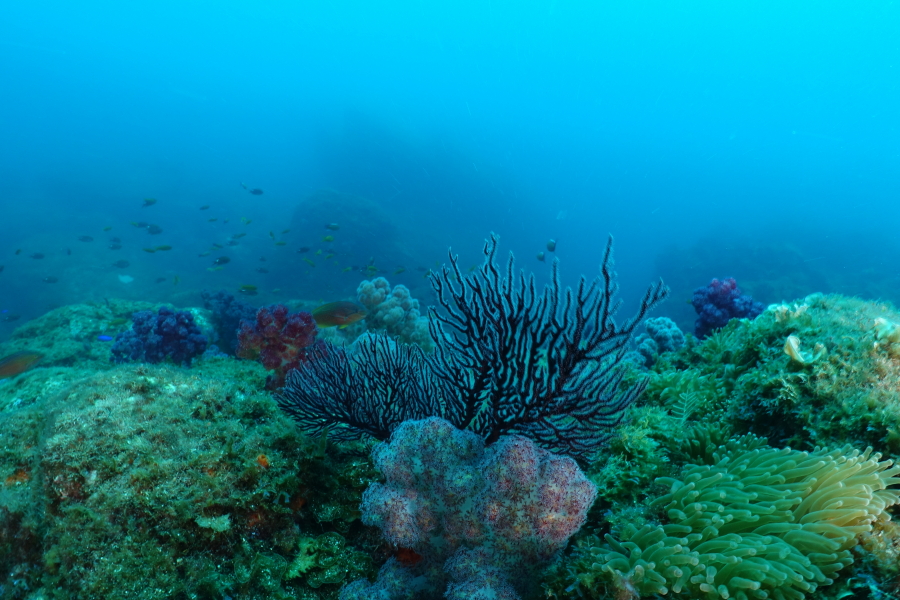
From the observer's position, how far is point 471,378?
330 cm

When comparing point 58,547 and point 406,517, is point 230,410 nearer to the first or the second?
point 58,547

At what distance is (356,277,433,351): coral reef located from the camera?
10484 millimetres

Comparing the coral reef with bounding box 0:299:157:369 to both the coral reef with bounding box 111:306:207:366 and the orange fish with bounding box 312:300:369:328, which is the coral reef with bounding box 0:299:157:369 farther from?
the orange fish with bounding box 312:300:369:328

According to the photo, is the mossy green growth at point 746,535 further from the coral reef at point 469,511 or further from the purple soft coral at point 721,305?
the purple soft coral at point 721,305

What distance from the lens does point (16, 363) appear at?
775cm

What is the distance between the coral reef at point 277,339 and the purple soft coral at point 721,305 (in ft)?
31.3

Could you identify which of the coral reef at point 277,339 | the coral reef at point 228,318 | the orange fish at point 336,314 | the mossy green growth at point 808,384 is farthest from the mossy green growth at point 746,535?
the coral reef at point 228,318

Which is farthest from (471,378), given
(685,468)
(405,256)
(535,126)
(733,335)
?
(535,126)

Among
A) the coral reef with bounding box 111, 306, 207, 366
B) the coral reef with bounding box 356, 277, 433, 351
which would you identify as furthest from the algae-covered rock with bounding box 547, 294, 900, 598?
the coral reef with bounding box 111, 306, 207, 366

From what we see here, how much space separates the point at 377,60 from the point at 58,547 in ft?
528

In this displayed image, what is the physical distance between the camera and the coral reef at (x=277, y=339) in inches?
261

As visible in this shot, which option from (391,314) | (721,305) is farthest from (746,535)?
(721,305)

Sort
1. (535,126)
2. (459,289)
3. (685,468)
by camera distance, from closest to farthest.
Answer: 1. (685,468)
2. (459,289)
3. (535,126)

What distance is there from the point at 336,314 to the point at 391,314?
6.06 feet
